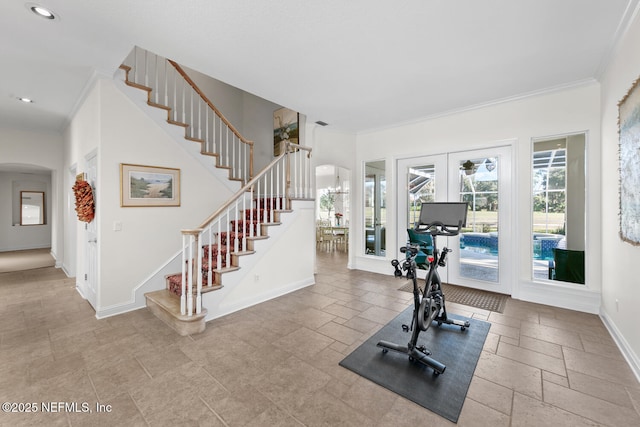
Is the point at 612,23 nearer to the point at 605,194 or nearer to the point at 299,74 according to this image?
the point at 605,194

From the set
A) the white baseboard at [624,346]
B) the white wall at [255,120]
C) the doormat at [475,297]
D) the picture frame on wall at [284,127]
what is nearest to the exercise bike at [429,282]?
the doormat at [475,297]

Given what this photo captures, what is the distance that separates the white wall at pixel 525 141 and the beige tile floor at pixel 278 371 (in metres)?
0.36

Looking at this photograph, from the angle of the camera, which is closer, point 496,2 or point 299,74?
point 496,2

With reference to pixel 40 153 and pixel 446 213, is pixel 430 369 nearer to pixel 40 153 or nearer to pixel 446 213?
pixel 446 213

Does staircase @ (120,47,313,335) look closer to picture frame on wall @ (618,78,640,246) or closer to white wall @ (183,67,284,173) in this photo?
white wall @ (183,67,284,173)

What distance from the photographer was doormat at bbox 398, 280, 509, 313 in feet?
12.5

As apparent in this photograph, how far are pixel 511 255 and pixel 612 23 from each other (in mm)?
2957

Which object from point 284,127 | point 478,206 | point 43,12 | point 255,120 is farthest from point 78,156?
point 478,206

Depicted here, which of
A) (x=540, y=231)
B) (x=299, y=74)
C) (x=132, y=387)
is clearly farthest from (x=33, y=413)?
(x=540, y=231)

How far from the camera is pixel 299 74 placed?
3.42 m

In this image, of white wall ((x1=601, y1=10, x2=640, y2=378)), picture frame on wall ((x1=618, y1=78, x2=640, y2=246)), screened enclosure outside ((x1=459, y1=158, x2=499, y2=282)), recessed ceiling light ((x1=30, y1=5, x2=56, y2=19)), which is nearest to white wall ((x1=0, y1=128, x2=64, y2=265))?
recessed ceiling light ((x1=30, y1=5, x2=56, y2=19))

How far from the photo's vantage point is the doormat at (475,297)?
381 cm

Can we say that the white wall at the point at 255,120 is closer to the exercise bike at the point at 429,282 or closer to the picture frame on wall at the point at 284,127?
the picture frame on wall at the point at 284,127

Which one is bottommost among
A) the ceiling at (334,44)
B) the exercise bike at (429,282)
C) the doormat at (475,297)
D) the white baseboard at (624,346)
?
the doormat at (475,297)
